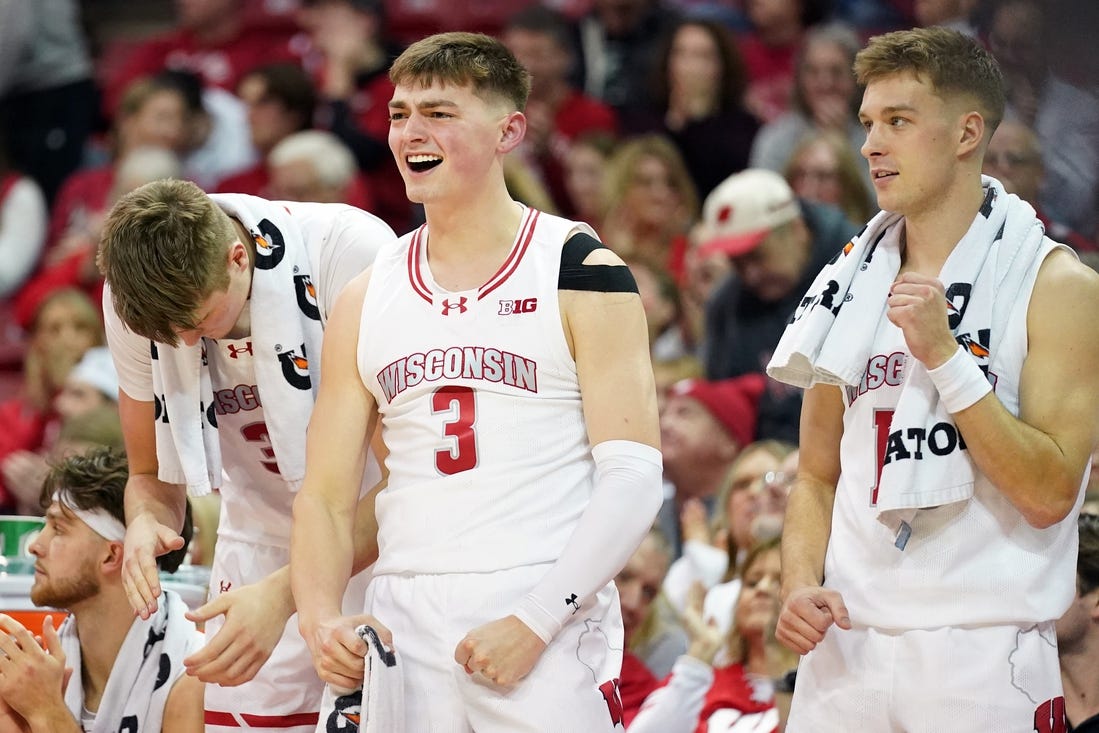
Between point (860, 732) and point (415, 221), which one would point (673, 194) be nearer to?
point (415, 221)

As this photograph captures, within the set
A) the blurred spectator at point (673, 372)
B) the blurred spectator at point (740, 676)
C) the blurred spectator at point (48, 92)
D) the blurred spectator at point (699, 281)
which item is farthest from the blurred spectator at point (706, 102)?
the blurred spectator at point (48, 92)

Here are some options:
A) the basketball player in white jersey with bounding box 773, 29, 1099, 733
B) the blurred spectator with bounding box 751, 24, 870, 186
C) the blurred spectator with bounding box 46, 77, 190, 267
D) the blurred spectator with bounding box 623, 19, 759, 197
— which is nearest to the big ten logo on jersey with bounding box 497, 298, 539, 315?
the basketball player in white jersey with bounding box 773, 29, 1099, 733

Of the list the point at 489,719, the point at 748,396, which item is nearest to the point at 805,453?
the point at 489,719

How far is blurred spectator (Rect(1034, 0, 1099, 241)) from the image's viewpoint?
4836 millimetres

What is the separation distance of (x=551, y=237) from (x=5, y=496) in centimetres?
486

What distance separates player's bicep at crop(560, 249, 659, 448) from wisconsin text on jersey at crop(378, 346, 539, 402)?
0.36 feet

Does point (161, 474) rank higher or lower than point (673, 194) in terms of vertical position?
lower

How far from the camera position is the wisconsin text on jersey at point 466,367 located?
10.0 ft

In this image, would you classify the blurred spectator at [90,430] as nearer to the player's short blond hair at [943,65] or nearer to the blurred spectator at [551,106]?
the blurred spectator at [551,106]

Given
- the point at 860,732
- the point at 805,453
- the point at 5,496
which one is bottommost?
the point at 5,496

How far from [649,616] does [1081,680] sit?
1823mm

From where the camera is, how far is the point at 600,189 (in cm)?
780

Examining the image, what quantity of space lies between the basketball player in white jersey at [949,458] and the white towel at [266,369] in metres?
1.19

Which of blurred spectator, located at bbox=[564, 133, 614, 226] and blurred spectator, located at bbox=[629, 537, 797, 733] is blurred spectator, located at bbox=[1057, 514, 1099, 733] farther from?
blurred spectator, located at bbox=[564, 133, 614, 226]
